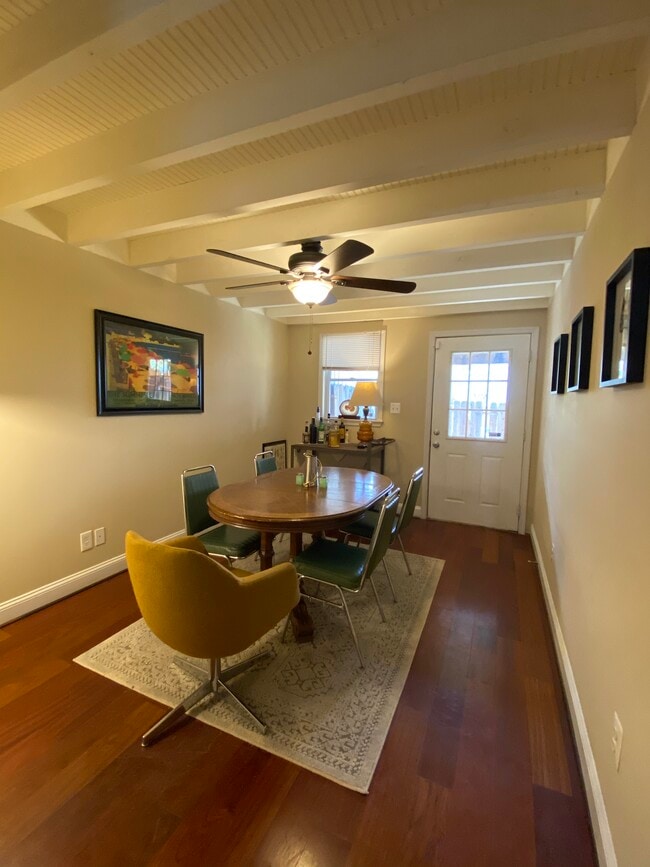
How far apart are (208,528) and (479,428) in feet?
9.37

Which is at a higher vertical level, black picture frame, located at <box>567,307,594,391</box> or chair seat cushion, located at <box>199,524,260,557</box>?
black picture frame, located at <box>567,307,594,391</box>

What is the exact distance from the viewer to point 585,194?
1.71m

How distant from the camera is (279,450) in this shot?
191 inches

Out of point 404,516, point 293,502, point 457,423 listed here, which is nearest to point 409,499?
point 404,516

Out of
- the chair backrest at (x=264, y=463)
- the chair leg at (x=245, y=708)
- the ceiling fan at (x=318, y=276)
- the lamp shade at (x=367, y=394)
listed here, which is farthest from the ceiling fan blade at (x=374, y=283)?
the chair leg at (x=245, y=708)

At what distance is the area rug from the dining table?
0.22 m

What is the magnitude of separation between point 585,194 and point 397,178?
34.6 inches

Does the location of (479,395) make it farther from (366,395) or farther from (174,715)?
(174,715)

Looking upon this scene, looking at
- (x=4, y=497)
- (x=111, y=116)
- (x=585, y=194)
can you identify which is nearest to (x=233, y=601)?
(x=4, y=497)

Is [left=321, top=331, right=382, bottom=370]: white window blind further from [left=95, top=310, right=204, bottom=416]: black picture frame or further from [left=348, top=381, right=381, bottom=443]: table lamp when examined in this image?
[left=95, top=310, right=204, bottom=416]: black picture frame

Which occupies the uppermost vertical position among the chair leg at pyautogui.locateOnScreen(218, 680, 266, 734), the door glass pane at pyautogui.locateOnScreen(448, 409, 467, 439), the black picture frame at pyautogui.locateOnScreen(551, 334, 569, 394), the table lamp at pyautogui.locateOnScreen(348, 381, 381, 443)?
the black picture frame at pyautogui.locateOnScreen(551, 334, 569, 394)

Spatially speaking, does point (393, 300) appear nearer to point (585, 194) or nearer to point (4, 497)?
point (585, 194)

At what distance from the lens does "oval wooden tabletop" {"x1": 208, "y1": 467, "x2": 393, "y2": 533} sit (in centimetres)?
189

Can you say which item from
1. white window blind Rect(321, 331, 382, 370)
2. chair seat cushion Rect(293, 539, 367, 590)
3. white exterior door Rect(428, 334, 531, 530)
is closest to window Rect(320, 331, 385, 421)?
white window blind Rect(321, 331, 382, 370)
